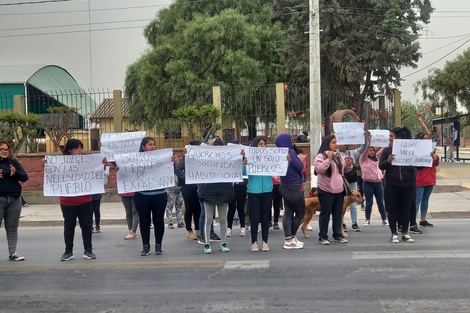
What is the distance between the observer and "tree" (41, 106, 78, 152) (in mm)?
17094

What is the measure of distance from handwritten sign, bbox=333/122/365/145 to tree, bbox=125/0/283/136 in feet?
55.5

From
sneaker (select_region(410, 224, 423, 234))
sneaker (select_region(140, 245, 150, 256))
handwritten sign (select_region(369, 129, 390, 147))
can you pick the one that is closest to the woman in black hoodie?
sneaker (select_region(140, 245, 150, 256))

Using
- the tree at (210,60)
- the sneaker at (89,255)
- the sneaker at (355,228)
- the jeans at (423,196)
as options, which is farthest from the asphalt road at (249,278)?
the tree at (210,60)

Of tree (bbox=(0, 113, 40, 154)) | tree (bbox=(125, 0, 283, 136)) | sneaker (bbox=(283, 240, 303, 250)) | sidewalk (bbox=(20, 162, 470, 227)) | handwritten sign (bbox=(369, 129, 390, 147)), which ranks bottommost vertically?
sidewalk (bbox=(20, 162, 470, 227))

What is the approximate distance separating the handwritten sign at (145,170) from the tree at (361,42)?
596 inches

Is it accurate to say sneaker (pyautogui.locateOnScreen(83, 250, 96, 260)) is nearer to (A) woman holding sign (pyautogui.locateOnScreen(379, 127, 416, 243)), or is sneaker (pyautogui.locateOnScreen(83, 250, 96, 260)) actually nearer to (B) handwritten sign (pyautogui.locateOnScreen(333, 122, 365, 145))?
(B) handwritten sign (pyautogui.locateOnScreen(333, 122, 365, 145))

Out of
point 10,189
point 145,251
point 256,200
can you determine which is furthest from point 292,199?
point 10,189

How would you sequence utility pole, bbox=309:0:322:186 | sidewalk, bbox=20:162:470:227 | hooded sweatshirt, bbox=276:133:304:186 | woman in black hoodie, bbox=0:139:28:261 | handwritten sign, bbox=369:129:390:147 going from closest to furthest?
woman in black hoodie, bbox=0:139:28:261, hooded sweatshirt, bbox=276:133:304:186, handwritten sign, bbox=369:129:390:147, sidewalk, bbox=20:162:470:227, utility pole, bbox=309:0:322:186

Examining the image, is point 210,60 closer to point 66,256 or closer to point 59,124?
point 59,124

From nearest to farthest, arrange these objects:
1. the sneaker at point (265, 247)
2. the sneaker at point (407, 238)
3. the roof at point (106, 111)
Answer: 1. the sneaker at point (265, 247)
2. the sneaker at point (407, 238)
3. the roof at point (106, 111)

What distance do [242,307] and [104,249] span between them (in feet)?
14.0

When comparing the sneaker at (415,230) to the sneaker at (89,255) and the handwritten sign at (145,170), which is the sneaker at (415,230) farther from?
the sneaker at (89,255)

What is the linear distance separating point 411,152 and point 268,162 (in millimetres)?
2413

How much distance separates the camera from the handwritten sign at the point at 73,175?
8.43 metres
